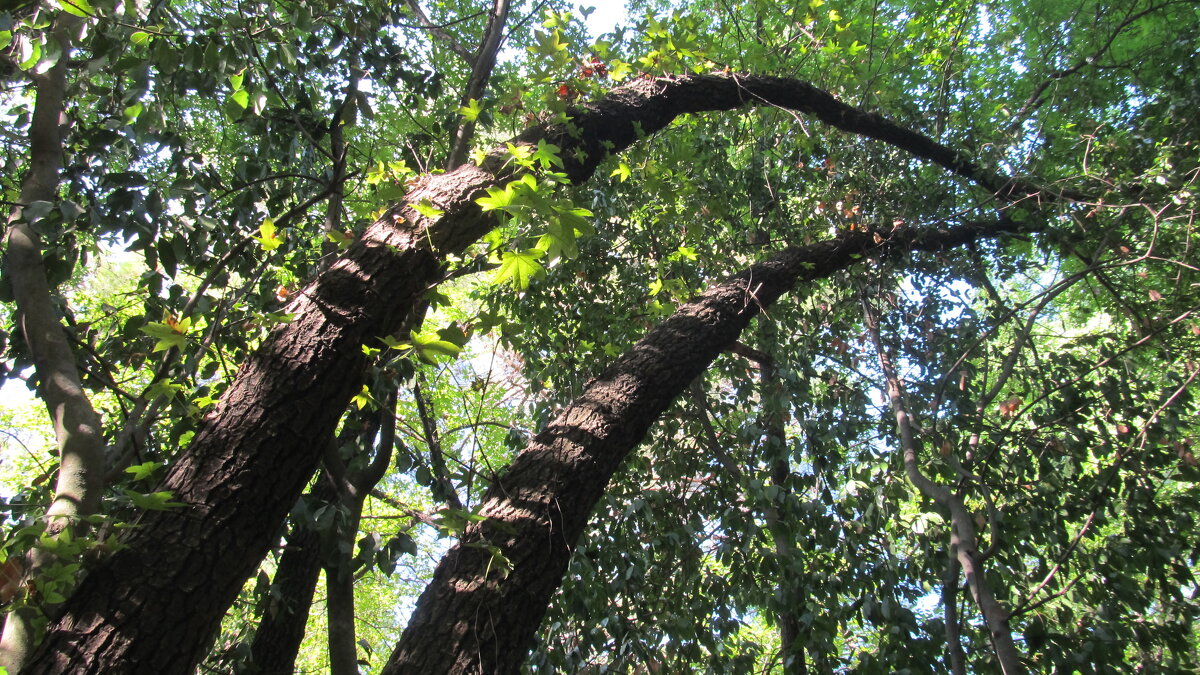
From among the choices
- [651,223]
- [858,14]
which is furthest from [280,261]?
[858,14]

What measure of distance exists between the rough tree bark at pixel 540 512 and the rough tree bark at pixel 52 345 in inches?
30.9

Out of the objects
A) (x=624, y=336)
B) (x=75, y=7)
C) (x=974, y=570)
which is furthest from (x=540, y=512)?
(x=624, y=336)

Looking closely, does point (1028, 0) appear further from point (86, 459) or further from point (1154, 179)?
point (86, 459)

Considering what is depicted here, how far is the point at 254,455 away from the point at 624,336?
2.63 meters

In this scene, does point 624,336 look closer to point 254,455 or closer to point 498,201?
point 498,201

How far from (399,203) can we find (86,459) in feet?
3.42

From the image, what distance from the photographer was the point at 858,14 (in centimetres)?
628

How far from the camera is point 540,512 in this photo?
2014 mm

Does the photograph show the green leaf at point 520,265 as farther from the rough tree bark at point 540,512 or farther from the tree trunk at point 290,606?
the tree trunk at point 290,606

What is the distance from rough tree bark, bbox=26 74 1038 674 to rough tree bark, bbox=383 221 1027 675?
0.52ft

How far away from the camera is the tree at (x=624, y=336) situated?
159 centimetres

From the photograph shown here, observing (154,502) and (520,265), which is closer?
(154,502)

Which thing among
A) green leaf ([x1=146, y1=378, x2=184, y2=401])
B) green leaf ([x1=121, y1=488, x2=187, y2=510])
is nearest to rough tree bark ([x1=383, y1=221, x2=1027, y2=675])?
green leaf ([x1=121, y1=488, x2=187, y2=510])

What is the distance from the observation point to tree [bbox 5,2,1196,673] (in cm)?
159
